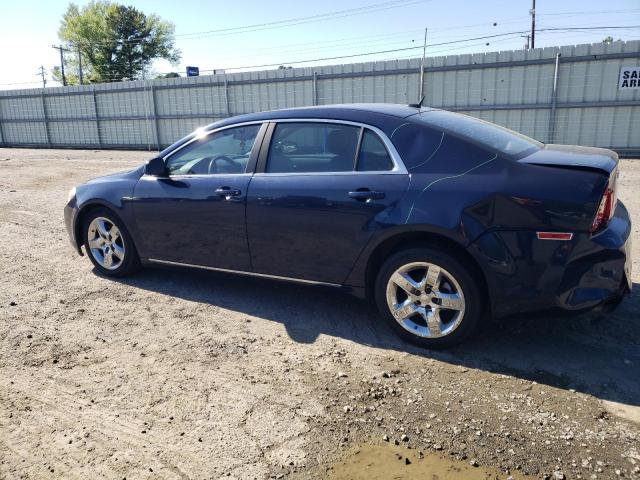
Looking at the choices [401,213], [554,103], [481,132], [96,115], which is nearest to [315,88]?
[554,103]

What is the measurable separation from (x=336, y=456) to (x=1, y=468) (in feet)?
5.34

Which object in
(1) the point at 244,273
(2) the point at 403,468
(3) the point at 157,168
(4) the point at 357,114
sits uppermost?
(4) the point at 357,114

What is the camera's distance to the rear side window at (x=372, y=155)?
3.70m

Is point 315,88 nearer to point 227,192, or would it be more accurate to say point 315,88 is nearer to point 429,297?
point 227,192

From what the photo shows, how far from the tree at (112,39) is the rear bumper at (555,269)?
2407 inches

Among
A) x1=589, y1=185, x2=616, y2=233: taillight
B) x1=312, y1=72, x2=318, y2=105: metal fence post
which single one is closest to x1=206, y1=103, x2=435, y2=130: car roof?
x1=589, y1=185, x2=616, y2=233: taillight

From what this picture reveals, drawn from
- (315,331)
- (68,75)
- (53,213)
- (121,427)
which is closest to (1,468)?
(121,427)

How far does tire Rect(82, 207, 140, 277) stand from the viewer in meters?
5.09

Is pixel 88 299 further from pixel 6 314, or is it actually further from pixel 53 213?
pixel 53 213

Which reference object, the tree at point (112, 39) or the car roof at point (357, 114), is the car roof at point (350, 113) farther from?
the tree at point (112, 39)

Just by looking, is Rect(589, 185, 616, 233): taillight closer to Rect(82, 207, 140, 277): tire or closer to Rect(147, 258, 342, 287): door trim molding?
Rect(147, 258, 342, 287): door trim molding

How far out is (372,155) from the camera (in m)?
3.75

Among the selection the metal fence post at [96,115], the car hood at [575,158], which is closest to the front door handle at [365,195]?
the car hood at [575,158]

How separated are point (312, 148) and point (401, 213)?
988 mm
